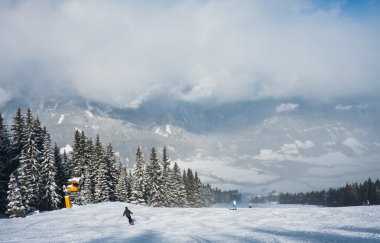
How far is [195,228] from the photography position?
118 ft

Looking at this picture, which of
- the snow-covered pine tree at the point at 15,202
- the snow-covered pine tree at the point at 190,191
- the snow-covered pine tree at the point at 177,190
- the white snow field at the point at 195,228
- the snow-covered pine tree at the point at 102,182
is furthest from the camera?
the snow-covered pine tree at the point at 190,191

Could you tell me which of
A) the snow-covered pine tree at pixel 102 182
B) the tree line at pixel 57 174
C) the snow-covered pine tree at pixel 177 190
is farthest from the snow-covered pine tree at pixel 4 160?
the snow-covered pine tree at pixel 177 190

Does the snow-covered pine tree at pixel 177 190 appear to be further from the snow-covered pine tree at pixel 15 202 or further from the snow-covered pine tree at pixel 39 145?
the snow-covered pine tree at pixel 15 202

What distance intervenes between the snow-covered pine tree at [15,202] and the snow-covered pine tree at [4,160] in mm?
5542

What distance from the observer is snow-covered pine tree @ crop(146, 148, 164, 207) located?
8506 centimetres

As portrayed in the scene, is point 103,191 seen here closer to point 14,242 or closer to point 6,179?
point 6,179

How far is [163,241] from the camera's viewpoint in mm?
27984


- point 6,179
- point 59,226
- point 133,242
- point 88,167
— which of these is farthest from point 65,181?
point 133,242

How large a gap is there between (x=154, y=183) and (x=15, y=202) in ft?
119

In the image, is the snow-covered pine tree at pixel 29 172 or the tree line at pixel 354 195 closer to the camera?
the snow-covered pine tree at pixel 29 172

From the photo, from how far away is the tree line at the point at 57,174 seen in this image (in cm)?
5894

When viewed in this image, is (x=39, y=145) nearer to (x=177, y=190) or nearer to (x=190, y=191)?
(x=177, y=190)

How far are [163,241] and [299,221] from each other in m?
16.2

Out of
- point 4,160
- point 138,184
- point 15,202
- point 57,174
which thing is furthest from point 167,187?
point 15,202
